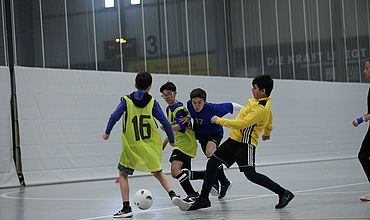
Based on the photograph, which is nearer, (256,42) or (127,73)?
(127,73)

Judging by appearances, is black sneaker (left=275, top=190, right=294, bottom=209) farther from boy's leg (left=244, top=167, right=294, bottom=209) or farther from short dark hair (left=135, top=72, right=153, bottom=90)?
short dark hair (left=135, top=72, right=153, bottom=90)

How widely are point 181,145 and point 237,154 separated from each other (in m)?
1.96

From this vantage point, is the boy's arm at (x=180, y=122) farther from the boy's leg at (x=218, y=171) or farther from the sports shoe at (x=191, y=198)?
the sports shoe at (x=191, y=198)

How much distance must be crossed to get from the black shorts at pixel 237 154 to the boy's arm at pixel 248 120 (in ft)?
1.03

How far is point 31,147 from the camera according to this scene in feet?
59.4

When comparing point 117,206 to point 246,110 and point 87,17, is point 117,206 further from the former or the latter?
point 87,17

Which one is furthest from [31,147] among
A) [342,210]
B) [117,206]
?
[342,210]

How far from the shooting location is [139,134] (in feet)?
29.3

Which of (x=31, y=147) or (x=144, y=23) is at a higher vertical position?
(x=144, y=23)

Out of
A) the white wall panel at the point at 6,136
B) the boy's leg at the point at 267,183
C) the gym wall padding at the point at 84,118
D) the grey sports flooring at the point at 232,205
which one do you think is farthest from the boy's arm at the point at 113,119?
the gym wall padding at the point at 84,118

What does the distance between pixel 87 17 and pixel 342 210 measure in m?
13.6

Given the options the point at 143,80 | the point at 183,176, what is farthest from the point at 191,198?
the point at 143,80

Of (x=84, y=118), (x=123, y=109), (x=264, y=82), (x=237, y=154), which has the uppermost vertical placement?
(x=264, y=82)

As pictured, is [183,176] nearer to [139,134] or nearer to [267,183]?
[139,134]
